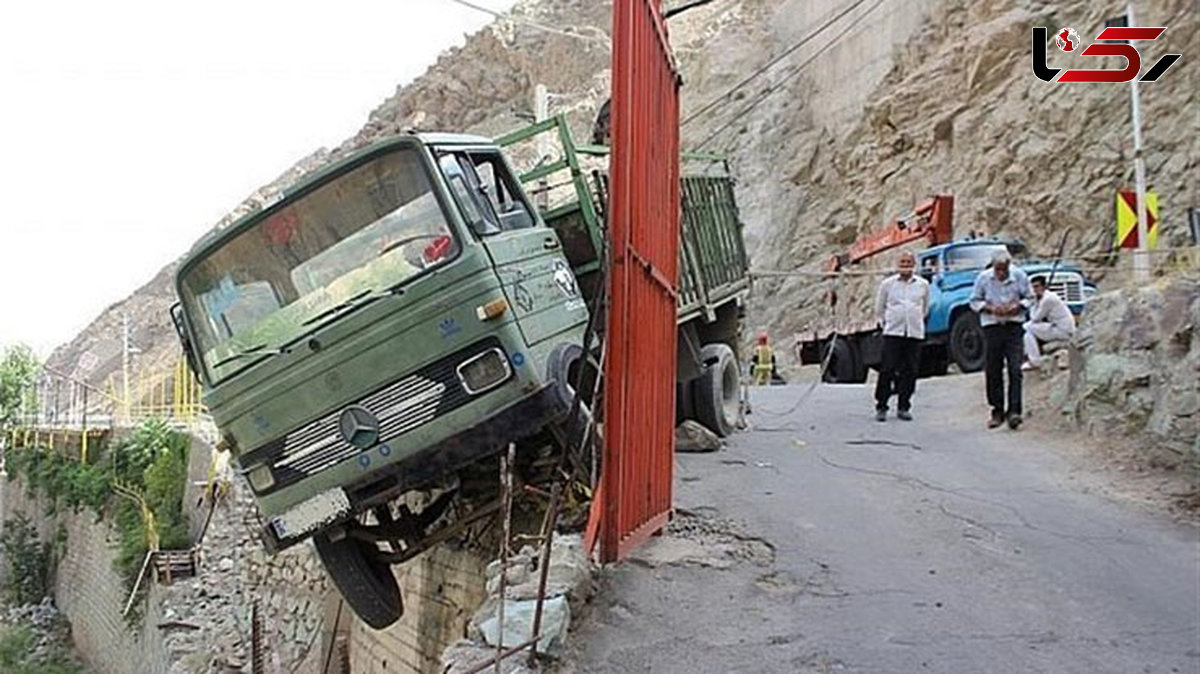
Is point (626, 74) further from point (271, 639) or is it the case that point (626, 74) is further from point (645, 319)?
point (271, 639)

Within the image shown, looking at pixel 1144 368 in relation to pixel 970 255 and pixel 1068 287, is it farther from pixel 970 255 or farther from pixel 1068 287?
pixel 970 255

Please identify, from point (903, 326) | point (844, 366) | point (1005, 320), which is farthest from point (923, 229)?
point (1005, 320)

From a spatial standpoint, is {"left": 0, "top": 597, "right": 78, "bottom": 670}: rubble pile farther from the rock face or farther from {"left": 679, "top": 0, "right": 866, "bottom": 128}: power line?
{"left": 679, "top": 0, "right": 866, "bottom": 128}: power line

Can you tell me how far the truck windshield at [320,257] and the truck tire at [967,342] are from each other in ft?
36.4

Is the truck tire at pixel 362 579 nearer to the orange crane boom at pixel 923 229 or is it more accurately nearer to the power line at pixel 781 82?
the orange crane boom at pixel 923 229

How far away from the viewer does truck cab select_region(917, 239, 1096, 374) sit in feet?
51.7

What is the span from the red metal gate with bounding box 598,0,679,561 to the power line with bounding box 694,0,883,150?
24.9 metres

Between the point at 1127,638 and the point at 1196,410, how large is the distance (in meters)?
3.66

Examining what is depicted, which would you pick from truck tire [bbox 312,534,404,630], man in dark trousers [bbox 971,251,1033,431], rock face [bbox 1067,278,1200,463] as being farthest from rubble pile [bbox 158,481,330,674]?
rock face [bbox 1067,278,1200,463]

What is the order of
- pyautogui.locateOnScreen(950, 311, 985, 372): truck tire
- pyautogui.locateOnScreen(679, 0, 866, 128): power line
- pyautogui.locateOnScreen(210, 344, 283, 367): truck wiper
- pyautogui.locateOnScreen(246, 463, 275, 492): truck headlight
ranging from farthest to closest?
pyautogui.locateOnScreen(679, 0, 866, 128): power line, pyautogui.locateOnScreen(950, 311, 985, 372): truck tire, pyautogui.locateOnScreen(246, 463, 275, 492): truck headlight, pyautogui.locateOnScreen(210, 344, 283, 367): truck wiper

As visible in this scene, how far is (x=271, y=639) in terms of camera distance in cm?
1302

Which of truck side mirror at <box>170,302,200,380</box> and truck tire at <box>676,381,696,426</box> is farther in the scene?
truck tire at <box>676,381,696,426</box>

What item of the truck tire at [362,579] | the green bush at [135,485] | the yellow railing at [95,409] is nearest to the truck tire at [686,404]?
the truck tire at [362,579]

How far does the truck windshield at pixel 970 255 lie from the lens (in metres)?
16.6
